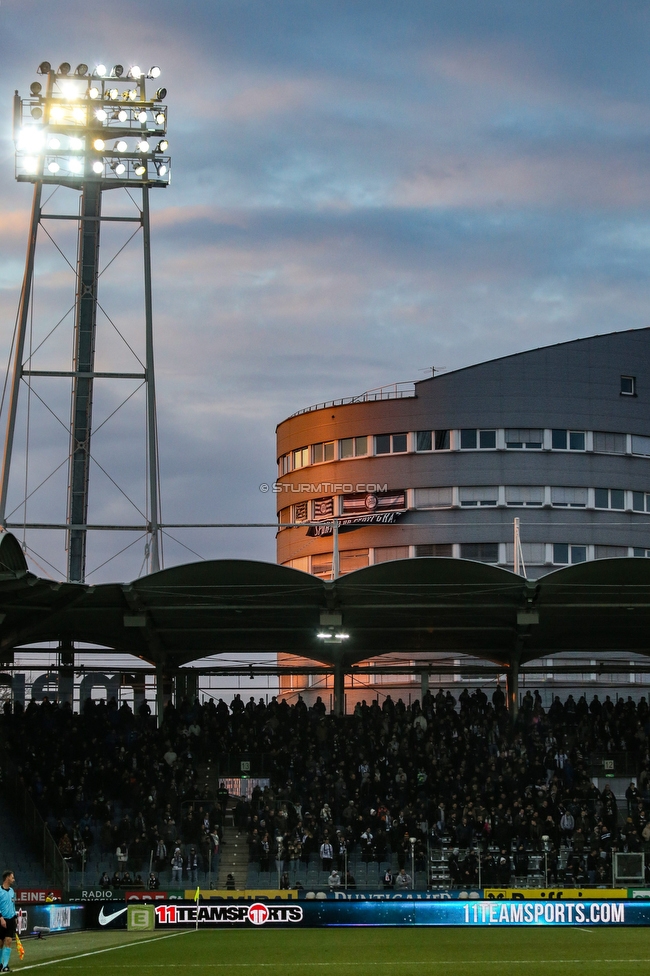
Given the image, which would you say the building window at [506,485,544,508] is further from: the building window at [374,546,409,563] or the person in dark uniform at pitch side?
the person in dark uniform at pitch side

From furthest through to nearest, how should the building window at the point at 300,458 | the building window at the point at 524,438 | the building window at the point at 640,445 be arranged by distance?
the building window at the point at 300,458
the building window at the point at 640,445
the building window at the point at 524,438

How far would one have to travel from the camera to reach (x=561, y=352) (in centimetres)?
7275

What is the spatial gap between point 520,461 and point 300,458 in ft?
44.3

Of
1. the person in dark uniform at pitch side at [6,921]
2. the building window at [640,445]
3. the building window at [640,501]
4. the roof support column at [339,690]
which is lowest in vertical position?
the person in dark uniform at pitch side at [6,921]

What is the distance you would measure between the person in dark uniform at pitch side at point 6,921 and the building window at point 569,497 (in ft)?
180

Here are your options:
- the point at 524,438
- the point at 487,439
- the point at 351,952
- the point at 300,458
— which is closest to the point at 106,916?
the point at 351,952

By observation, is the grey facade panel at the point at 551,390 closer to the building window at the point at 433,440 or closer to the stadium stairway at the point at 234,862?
the building window at the point at 433,440

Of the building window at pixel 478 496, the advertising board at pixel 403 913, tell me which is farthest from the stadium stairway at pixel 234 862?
the building window at pixel 478 496

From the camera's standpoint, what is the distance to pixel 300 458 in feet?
255

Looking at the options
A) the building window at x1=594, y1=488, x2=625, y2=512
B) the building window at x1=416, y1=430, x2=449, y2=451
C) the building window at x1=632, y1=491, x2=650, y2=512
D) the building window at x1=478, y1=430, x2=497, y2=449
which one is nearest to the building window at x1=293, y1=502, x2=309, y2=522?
the building window at x1=416, y1=430, x2=449, y2=451

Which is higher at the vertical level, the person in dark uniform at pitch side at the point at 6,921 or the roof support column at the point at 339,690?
the roof support column at the point at 339,690

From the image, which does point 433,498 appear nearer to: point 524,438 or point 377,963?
point 524,438

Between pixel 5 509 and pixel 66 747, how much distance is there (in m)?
8.53

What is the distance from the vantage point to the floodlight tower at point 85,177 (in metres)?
45.0
